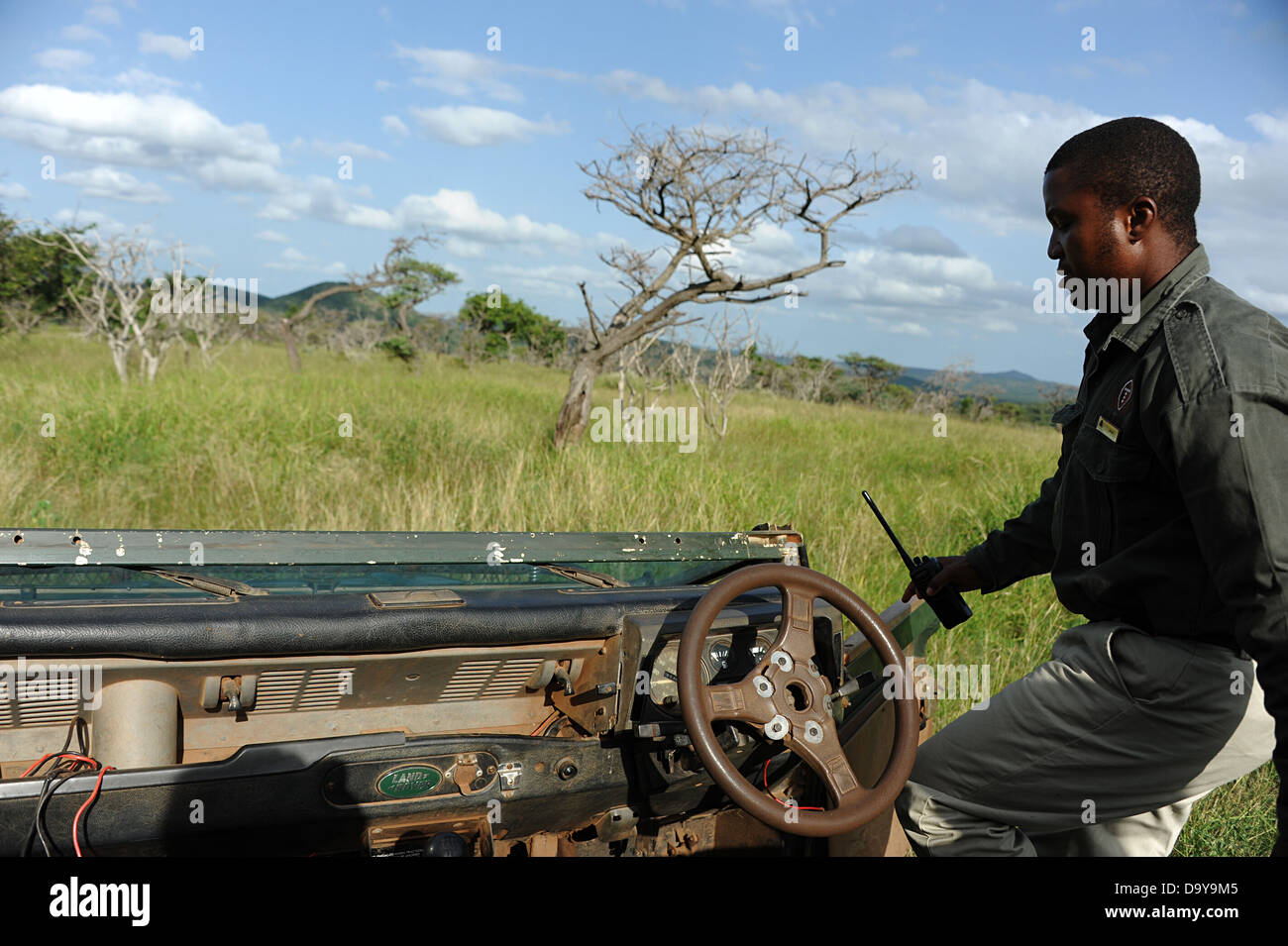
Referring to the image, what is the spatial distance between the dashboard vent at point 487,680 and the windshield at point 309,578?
0.92 feet

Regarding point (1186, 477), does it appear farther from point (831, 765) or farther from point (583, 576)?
point (583, 576)

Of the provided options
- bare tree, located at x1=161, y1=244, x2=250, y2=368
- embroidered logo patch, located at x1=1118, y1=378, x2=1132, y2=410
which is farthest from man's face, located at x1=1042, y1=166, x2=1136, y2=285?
bare tree, located at x1=161, y1=244, x2=250, y2=368

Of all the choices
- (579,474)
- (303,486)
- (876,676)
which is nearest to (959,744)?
(876,676)

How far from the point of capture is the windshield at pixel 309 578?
7.17 feet

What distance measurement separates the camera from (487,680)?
245 centimetres

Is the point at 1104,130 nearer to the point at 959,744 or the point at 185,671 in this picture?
the point at 959,744

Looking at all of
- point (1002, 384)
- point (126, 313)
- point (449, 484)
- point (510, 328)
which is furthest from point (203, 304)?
point (1002, 384)

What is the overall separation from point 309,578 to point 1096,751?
194 centimetres

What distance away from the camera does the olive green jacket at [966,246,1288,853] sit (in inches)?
61.1

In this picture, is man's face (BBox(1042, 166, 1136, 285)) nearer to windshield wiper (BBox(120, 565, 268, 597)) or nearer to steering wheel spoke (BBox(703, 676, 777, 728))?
steering wheel spoke (BBox(703, 676, 777, 728))

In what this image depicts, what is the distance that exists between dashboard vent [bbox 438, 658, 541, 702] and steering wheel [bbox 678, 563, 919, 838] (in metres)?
0.55

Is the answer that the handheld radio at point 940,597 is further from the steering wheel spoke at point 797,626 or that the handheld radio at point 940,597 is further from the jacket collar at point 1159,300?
the jacket collar at point 1159,300

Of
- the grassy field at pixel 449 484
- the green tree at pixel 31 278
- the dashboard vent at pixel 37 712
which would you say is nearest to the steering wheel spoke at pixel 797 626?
the dashboard vent at pixel 37 712
